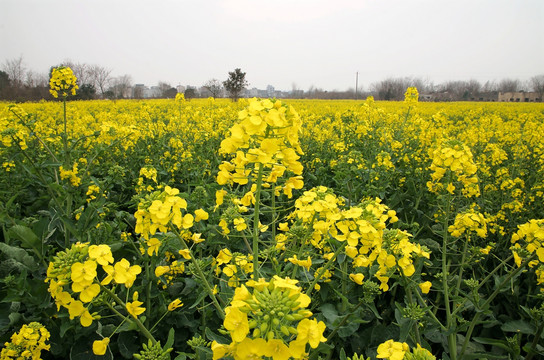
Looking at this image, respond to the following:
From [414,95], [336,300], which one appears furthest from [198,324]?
[414,95]

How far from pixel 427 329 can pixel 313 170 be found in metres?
3.60

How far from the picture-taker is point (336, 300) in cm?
244

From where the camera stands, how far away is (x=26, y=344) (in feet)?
5.33

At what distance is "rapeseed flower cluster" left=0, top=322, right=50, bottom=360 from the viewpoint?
1576 millimetres

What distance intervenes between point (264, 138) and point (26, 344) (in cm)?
164

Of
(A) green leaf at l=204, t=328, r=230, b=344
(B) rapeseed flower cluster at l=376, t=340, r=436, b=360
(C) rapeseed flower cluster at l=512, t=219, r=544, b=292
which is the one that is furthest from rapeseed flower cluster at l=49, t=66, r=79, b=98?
(C) rapeseed flower cluster at l=512, t=219, r=544, b=292

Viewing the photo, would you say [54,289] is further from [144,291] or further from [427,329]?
[427,329]

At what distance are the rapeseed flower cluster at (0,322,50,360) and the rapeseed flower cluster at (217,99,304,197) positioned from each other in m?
1.30

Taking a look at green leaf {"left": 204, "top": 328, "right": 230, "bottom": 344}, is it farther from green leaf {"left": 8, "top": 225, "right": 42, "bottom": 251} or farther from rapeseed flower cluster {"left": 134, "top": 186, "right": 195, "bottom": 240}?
green leaf {"left": 8, "top": 225, "right": 42, "bottom": 251}

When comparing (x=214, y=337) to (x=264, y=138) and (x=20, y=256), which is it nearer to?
(x=264, y=138)

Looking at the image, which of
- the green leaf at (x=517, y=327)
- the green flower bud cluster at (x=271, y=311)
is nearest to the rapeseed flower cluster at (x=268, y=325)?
the green flower bud cluster at (x=271, y=311)

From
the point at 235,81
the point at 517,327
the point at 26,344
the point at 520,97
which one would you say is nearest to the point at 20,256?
the point at 26,344

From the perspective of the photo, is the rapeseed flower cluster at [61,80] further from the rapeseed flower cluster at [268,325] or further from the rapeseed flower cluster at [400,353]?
the rapeseed flower cluster at [400,353]

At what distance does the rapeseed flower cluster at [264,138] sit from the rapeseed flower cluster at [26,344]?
1.30 meters
